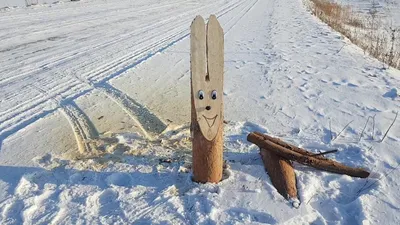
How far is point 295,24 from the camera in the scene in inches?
419

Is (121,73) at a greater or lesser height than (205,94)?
lesser

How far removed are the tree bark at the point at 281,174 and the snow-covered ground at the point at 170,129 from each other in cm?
6

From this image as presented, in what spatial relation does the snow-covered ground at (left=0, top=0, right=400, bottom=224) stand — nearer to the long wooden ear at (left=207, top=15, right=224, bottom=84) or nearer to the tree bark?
the tree bark

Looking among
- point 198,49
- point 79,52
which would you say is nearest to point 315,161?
point 198,49

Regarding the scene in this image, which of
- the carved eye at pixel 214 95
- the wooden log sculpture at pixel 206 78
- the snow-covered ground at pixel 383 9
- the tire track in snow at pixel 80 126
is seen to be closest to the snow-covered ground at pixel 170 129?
the tire track in snow at pixel 80 126

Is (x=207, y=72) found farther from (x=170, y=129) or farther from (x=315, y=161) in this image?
(x=170, y=129)

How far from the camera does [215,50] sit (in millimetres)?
2557

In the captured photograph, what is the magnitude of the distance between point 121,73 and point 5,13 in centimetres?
956

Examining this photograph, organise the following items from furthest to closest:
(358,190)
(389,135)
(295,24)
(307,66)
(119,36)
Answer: (295,24)
(119,36)
(307,66)
(389,135)
(358,190)

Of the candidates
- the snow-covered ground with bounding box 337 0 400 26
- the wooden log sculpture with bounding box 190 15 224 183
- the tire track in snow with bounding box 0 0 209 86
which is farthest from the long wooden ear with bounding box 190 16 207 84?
the snow-covered ground with bounding box 337 0 400 26

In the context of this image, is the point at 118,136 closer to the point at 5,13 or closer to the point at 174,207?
the point at 174,207

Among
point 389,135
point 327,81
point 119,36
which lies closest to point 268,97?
point 327,81

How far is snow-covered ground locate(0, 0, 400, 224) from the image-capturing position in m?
2.58

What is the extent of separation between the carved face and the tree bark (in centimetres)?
68
